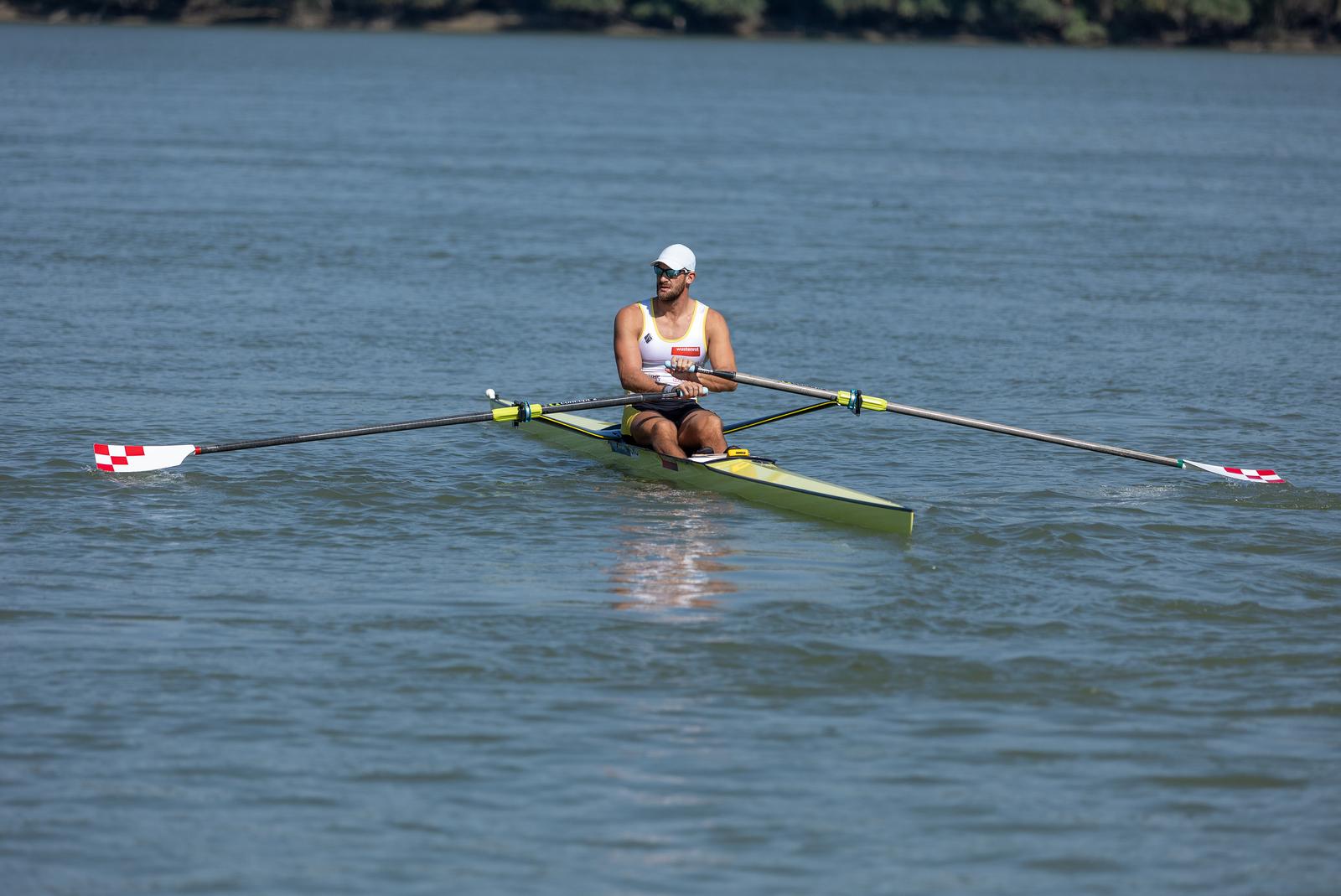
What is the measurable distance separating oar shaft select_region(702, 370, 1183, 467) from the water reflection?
2.97ft

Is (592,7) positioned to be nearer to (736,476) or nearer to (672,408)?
(672,408)

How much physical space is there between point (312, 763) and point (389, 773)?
13.6 inches

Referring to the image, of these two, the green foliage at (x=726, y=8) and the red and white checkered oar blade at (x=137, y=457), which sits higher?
the green foliage at (x=726, y=8)

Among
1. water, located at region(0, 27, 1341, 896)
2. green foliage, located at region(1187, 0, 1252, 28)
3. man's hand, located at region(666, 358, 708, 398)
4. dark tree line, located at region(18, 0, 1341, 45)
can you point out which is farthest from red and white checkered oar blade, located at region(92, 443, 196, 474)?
green foliage, located at region(1187, 0, 1252, 28)

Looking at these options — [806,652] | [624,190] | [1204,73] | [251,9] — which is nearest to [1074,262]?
[624,190]

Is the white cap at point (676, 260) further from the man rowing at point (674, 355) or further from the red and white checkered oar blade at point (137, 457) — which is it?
the red and white checkered oar blade at point (137, 457)

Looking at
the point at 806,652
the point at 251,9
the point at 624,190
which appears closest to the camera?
the point at 806,652

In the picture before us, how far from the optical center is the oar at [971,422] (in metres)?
11.1

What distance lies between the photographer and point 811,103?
2253 inches

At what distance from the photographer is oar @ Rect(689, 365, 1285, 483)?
36.3ft

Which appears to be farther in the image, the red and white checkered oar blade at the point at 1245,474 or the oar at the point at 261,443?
the red and white checkered oar blade at the point at 1245,474

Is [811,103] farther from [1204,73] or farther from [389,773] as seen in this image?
[389,773]

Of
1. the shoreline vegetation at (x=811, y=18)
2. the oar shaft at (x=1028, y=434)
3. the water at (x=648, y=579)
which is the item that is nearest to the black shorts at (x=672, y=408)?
the water at (x=648, y=579)

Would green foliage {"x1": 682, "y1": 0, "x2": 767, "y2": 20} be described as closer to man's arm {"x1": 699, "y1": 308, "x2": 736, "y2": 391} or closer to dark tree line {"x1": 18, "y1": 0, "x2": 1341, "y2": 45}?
dark tree line {"x1": 18, "y1": 0, "x2": 1341, "y2": 45}
